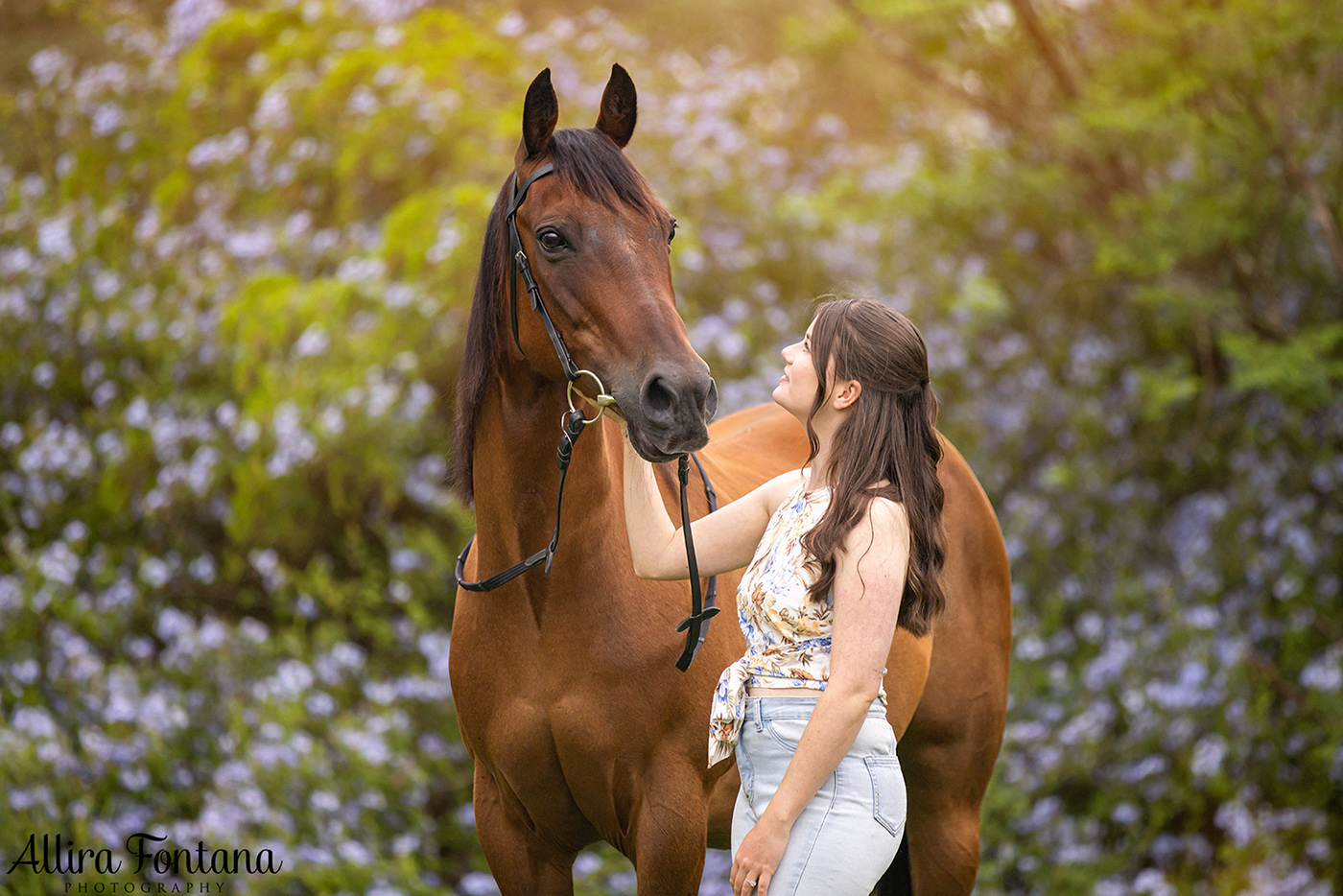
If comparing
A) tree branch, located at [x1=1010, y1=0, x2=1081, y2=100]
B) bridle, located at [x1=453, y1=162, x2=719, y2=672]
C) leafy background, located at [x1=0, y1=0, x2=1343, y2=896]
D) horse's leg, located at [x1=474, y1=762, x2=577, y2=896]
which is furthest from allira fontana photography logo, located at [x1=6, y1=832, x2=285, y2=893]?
tree branch, located at [x1=1010, y1=0, x2=1081, y2=100]

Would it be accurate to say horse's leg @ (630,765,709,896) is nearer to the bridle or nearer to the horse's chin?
the bridle

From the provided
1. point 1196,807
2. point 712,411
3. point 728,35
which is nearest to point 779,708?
point 712,411

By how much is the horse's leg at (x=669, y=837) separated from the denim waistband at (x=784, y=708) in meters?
0.42

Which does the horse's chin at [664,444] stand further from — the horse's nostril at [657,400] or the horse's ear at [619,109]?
the horse's ear at [619,109]

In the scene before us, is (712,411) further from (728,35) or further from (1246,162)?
(728,35)

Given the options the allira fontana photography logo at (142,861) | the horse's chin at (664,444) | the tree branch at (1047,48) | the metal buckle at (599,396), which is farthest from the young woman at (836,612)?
the tree branch at (1047,48)

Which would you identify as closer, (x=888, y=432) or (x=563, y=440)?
(x=888, y=432)

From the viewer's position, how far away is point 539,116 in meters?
1.95

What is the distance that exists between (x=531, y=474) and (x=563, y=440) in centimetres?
16

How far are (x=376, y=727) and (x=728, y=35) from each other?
7.12 metres

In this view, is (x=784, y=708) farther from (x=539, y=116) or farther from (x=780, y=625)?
(x=539, y=116)

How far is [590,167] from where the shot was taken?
1.91 meters

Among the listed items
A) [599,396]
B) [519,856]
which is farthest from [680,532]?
[519,856]

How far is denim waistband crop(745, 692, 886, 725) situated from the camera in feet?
5.45
